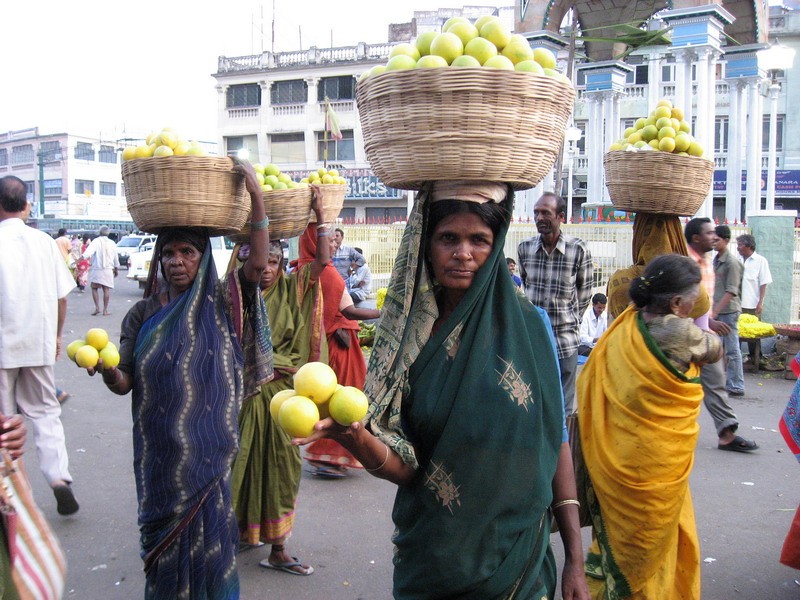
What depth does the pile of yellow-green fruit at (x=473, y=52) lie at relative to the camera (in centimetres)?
202

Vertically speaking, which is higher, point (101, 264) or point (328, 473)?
point (101, 264)

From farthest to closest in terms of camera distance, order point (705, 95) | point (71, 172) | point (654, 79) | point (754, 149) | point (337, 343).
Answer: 1. point (71, 172)
2. point (654, 79)
3. point (754, 149)
4. point (705, 95)
5. point (337, 343)

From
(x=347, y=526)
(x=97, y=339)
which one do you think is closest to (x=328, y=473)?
(x=347, y=526)

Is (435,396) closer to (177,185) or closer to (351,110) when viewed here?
(177,185)

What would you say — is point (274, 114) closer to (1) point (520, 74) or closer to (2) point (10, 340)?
(2) point (10, 340)

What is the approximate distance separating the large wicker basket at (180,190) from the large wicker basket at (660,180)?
262cm

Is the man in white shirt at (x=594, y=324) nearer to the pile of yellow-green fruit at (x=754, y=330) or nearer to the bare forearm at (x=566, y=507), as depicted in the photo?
the pile of yellow-green fruit at (x=754, y=330)

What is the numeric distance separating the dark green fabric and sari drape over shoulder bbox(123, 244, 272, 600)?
1.37 m

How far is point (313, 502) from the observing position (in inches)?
211

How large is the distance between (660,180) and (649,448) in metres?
1.99

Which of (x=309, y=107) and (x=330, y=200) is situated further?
(x=309, y=107)

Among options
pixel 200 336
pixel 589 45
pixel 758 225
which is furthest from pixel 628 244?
pixel 200 336

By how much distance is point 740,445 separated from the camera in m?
6.47

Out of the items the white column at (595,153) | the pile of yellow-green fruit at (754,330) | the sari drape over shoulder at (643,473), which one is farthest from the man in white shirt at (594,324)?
the white column at (595,153)
